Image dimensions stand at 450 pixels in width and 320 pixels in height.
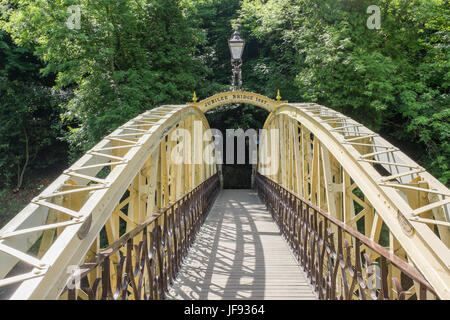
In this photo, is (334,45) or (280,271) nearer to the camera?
(280,271)

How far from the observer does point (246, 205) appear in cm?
1126

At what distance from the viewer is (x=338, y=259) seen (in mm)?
3068

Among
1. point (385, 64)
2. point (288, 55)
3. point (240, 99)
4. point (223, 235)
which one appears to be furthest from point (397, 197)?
point (288, 55)

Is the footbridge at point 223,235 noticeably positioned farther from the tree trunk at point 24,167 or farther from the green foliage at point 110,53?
the tree trunk at point 24,167

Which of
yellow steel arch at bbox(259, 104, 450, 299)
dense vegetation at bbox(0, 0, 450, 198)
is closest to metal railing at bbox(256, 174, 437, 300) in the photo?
yellow steel arch at bbox(259, 104, 450, 299)

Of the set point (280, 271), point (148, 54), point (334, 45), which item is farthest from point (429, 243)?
point (148, 54)

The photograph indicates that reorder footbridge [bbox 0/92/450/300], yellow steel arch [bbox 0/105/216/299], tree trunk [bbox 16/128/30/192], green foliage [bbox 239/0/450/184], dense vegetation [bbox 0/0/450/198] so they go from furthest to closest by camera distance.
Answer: tree trunk [bbox 16/128/30/192], green foliage [bbox 239/0/450/184], dense vegetation [bbox 0/0/450/198], footbridge [bbox 0/92/450/300], yellow steel arch [bbox 0/105/216/299]

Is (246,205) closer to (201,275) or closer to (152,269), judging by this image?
(201,275)

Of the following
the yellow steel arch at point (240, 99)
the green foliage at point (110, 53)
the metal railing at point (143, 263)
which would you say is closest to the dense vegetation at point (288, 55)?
the green foliage at point (110, 53)

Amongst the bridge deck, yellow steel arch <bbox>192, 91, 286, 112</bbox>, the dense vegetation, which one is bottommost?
the bridge deck

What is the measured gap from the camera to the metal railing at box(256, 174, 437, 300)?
218 centimetres

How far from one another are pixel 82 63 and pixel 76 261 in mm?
10295

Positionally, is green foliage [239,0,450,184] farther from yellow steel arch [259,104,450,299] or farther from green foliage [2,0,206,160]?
yellow steel arch [259,104,450,299]

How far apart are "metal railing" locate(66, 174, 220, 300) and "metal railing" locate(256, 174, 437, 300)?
72.6 inches
